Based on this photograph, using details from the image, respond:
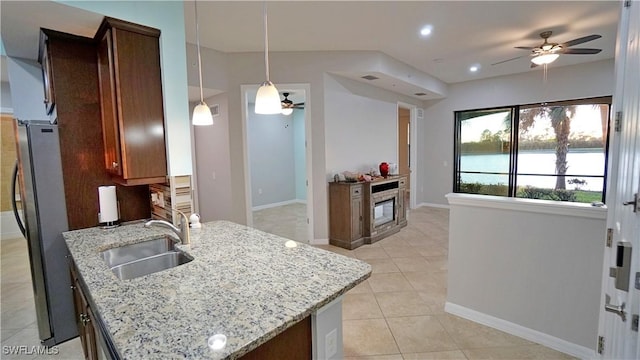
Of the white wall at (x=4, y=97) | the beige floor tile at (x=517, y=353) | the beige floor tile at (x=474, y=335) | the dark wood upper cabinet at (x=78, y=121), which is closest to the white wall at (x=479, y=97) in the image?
the beige floor tile at (x=474, y=335)

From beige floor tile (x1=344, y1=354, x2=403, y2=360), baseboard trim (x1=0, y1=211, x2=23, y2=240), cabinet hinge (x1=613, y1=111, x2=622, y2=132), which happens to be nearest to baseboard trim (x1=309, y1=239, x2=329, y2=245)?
beige floor tile (x1=344, y1=354, x2=403, y2=360)

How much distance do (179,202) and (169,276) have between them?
99 cm

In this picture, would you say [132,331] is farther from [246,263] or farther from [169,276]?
[246,263]

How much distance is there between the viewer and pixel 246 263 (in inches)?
59.3

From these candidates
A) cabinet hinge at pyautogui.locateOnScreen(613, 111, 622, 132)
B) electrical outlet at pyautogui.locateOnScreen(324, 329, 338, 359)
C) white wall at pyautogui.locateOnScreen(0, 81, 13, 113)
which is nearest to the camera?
electrical outlet at pyautogui.locateOnScreen(324, 329, 338, 359)

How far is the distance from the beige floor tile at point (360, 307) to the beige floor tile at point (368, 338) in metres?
0.07

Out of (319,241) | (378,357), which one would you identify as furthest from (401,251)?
(378,357)

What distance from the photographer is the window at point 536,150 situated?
5316mm

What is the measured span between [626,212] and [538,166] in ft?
18.2

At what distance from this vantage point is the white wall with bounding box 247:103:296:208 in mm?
7020

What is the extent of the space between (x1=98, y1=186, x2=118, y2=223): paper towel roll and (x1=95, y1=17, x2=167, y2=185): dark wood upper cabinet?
0.63 feet

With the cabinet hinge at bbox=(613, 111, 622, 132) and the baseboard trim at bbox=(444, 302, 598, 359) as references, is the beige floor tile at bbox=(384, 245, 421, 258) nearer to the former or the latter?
the baseboard trim at bbox=(444, 302, 598, 359)

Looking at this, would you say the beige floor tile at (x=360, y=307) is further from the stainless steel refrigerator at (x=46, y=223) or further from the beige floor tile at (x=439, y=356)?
the stainless steel refrigerator at (x=46, y=223)

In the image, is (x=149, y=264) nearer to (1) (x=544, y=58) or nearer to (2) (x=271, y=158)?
(1) (x=544, y=58)
